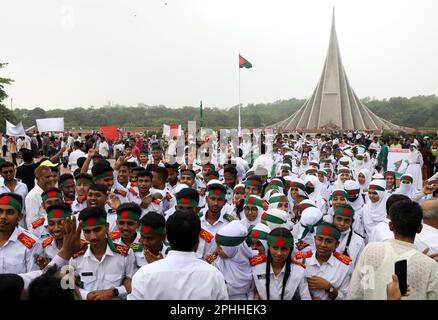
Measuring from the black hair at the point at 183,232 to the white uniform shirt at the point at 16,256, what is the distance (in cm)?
166

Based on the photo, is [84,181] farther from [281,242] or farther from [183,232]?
[183,232]

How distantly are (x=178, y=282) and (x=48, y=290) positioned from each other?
68 cm

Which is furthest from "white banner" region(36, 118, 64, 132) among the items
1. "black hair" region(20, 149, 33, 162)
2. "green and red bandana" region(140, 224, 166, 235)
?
"green and red bandana" region(140, 224, 166, 235)

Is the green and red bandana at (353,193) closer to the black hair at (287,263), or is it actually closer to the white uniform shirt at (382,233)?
the white uniform shirt at (382,233)

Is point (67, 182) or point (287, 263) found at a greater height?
point (67, 182)

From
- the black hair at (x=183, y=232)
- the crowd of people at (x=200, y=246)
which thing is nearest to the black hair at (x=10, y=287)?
the crowd of people at (x=200, y=246)

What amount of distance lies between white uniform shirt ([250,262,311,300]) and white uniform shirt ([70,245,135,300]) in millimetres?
1047

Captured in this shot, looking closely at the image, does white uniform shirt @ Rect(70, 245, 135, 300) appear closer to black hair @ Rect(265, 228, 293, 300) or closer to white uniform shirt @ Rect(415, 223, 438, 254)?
black hair @ Rect(265, 228, 293, 300)

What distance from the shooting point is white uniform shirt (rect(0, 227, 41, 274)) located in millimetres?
3434

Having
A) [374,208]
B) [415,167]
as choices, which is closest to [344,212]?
[374,208]

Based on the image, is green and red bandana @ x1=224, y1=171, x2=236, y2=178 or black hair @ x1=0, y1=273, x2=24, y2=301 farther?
green and red bandana @ x1=224, y1=171, x2=236, y2=178

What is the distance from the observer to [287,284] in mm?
3227

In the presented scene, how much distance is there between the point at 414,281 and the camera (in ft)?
7.83
